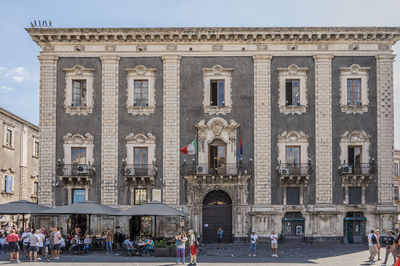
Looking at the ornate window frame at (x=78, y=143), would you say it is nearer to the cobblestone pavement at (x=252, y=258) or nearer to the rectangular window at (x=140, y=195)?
the rectangular window at (x=140, y=195)

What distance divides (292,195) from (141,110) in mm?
11992

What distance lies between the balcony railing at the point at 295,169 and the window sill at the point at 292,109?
3.63 metres

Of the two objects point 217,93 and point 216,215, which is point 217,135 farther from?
point 216,215

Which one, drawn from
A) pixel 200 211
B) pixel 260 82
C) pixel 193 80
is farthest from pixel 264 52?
pixel 200 211

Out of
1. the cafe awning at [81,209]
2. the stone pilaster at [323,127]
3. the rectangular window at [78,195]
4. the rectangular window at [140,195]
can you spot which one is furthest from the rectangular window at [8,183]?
the stone pilaster at [323,127]

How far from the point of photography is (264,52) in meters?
38.1

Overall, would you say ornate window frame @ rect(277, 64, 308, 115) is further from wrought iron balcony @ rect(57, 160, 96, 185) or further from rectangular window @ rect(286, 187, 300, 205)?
wrought iron balcony @ rect(57, 160, 96, 185)

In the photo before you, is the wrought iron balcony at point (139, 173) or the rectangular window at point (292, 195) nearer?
the wrought iron balcony at point (139, 173)

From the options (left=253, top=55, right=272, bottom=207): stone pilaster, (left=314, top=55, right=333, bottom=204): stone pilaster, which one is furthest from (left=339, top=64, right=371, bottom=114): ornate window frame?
(left=253, top=55, right=272, bottom=207): stone pilaster

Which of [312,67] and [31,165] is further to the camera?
[31,165]

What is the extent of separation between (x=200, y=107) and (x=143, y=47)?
19.2 feet

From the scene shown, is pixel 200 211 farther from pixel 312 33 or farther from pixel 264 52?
pixel 312 33

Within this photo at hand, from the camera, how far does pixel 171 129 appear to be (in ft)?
123

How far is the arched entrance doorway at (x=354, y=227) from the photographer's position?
121ft
